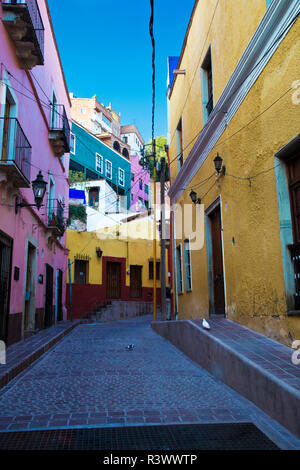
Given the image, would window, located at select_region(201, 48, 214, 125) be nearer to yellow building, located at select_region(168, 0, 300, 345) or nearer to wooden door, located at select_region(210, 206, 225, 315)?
yellow building, located at select_region(168, 0, 300, 345)

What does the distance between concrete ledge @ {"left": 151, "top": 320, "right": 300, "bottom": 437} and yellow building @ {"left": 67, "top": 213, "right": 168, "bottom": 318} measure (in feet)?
44.2

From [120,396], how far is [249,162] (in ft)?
13.7

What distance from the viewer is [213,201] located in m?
8.85

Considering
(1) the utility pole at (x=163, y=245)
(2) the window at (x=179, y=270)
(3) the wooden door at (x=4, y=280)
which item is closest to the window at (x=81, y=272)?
(1) the utility pole at (x=163, y=245)

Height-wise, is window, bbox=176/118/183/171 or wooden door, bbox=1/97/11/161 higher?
window, bbox=176/118/183/171

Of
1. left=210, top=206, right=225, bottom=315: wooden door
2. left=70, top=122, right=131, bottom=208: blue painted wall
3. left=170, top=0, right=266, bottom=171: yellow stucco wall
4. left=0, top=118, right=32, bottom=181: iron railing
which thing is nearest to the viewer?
left=170, top=0, right=266, bottom=171: yellow stucco wall

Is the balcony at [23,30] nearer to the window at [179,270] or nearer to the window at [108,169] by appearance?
the window at [179,270]

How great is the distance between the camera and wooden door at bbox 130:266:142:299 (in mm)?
24000

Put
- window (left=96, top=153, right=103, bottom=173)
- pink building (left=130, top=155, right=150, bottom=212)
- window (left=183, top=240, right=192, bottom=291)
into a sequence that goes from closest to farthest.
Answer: window (left=183, top=240, right=192, bottom=291) → window (left=96, top=153, right=103, bottom=173) → pink building (left=130, top=155, right=150, bottom=212)

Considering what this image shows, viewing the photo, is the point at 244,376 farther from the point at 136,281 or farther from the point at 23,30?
the point at 136,281

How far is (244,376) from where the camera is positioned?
4438 millimetres

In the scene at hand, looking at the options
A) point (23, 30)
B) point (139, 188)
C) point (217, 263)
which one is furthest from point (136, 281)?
point (23, 30)

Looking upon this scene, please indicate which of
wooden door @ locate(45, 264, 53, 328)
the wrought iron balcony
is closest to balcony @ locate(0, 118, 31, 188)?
the wrought iron balcony
